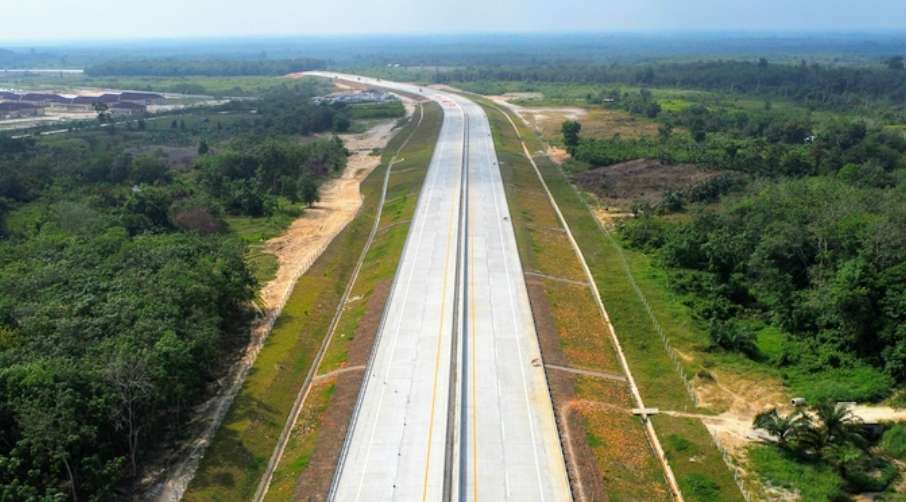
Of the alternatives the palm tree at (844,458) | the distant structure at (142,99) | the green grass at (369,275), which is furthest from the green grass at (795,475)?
the distant structure at (142,99)

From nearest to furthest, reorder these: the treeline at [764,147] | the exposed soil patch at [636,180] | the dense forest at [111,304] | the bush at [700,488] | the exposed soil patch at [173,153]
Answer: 1. the dense forest at [111,304]
2. the bush at [700,488]
3. the exposed soil patch at [636,180]
4. the treeline at [764,147]
5. the exposed soil patch at [173,153]

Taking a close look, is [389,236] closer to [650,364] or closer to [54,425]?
[650,364]

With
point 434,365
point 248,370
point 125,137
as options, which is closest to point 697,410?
point 434,365

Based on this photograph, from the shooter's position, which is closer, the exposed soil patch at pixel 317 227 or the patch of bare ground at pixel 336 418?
the patch of bare ground at pixel 336 418

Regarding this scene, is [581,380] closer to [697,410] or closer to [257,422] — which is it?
[697,410]

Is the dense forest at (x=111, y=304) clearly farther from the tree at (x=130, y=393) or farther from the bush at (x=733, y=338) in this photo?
the bush at (x=733, y=338)

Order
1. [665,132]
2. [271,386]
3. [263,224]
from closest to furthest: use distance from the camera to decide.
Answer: [271,386] → [263,224] → [665,132]

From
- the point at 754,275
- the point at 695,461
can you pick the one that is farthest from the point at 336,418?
the point at 754,275
